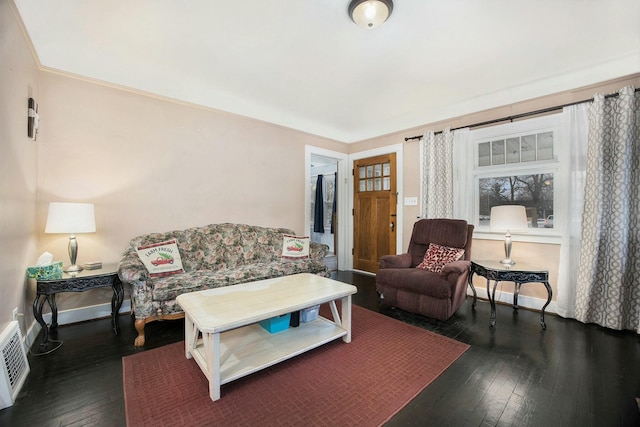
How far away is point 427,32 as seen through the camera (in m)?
2.23

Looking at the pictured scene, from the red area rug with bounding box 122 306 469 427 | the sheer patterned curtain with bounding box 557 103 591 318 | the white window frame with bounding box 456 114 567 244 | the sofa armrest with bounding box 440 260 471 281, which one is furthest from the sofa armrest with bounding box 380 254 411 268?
the sheer patterned curtain with bounding box 557 103 591 318

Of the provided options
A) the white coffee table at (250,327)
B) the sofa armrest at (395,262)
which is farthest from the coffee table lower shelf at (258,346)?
the sofa armrest at (395,262)

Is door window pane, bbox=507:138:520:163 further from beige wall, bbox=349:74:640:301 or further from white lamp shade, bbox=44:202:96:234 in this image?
white lamp shade, bbox=44:202:96:234

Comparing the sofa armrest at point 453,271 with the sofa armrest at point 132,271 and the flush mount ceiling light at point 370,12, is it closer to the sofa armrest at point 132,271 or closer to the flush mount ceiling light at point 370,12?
the flush mount ceiling light at point 370,12

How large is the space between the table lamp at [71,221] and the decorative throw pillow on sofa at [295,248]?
1931 mm

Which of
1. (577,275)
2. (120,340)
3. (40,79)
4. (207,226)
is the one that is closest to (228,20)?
(40,79)

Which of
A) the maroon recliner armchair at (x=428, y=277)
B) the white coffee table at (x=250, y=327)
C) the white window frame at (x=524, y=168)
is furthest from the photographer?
the white window frame at (x=524, y=168)

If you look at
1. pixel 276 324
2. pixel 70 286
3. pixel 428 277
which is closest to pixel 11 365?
pixel 70 286

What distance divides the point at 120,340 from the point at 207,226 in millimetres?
1405

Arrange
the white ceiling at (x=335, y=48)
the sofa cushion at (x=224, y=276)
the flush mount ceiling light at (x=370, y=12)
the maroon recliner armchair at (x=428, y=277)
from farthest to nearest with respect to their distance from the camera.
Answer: the maroon recliner armchair at (x=428, y=277) < the sofa cushion at (x=224, y=276) < the white ceiling at (x=335, y=48) < the flush mount ceiling light at (x=370, y=12)

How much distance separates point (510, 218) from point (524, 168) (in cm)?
79

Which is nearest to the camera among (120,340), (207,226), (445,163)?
(120,340)

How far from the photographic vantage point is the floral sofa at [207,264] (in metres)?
2.27

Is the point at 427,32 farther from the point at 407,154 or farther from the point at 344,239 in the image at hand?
the point at 344,239
